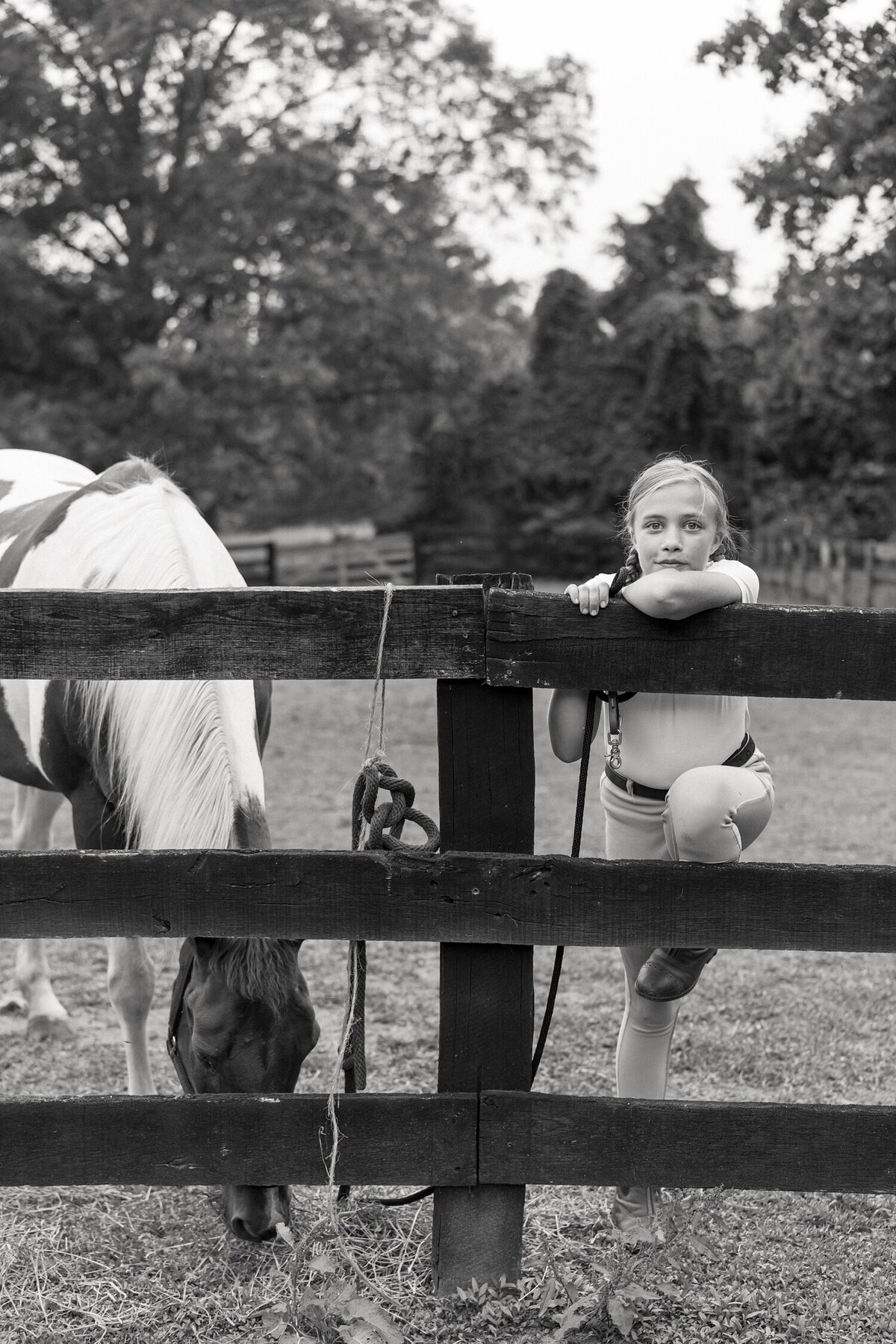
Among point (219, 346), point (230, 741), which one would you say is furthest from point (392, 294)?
point (230, 741)

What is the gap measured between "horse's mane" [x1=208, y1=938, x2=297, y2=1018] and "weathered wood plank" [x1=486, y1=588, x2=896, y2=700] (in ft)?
2.53

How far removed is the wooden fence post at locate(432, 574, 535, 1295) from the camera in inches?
97.3

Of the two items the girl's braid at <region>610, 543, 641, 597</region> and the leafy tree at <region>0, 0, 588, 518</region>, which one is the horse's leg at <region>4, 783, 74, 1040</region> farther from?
the leafy tree at <region>0, 0, 588, 518</region>

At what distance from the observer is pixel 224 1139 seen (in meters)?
2.52

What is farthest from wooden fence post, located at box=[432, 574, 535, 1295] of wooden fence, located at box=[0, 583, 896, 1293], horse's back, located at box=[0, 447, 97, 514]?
horse's back, located at box=[0, 447, 97, 514]

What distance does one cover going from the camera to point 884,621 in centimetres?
238

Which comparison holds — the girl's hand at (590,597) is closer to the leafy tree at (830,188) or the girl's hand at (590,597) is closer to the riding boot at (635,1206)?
the riding boot at (635,1206)

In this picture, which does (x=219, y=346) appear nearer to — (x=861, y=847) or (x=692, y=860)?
(x=861, y=847)

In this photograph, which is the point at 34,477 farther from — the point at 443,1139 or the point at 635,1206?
the point at 635,1206

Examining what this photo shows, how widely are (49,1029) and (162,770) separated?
2.05 metres

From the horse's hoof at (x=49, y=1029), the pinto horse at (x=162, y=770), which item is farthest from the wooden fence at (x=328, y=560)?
the pinto horse at (x=162, y=770)

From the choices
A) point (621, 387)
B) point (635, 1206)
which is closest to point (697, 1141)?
point (635, 1206)

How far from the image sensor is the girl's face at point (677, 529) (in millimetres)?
2541

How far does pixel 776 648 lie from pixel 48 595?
1.43 meters
